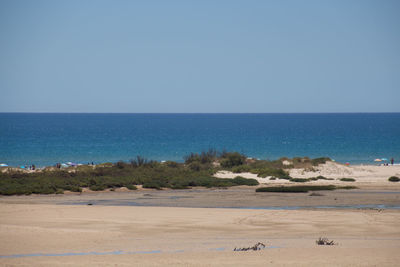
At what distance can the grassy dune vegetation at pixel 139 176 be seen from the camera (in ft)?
99.4

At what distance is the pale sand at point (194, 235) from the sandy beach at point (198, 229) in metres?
0.03

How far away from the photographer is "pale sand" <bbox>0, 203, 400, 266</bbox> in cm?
1413

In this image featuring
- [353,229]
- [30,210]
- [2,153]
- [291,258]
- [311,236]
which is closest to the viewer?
[291,258]

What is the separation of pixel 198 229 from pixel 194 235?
99cm

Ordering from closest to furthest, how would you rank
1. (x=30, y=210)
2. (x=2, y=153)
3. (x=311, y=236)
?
(x=311, y=236), (x=30, y=210), (x=2, y=153)

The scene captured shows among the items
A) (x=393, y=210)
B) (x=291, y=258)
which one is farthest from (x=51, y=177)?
(x=291, y=258)

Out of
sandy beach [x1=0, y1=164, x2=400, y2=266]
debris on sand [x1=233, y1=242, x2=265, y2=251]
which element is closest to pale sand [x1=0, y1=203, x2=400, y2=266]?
sandy beach [x1=0, y1=164, x2=400, y2=266]

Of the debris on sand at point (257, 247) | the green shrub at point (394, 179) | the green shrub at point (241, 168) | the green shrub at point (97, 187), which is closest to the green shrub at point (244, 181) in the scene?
the green shrub at point (241, 168)

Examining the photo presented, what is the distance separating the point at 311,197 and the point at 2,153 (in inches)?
1975

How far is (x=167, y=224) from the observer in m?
19.5

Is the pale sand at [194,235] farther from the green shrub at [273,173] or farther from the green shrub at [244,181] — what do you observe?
the green shrub at [273,173]

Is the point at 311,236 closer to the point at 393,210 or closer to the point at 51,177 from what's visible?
the point at 393,210

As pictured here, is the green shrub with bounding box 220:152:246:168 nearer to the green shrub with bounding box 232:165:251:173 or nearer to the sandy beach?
the green shrub with bounding box 232:165:251:173

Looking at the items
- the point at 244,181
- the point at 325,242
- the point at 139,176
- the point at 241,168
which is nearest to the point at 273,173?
the point at 241,168
